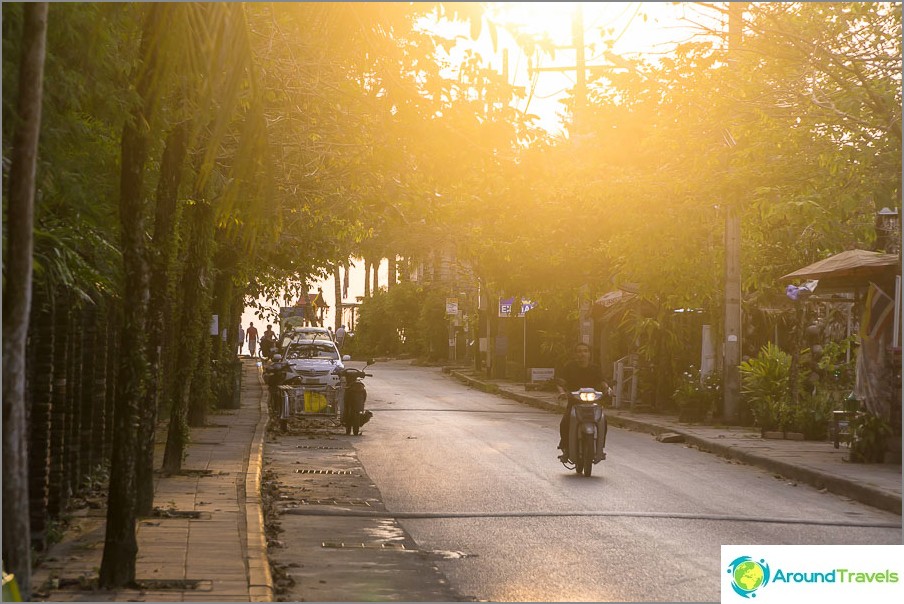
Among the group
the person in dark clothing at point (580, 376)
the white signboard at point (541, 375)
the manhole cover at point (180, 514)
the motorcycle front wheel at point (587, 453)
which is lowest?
the manhole cover at point (180, 514)

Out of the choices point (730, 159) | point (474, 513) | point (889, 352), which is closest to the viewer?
point (474, 513)

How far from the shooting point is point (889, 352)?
58.7 feet

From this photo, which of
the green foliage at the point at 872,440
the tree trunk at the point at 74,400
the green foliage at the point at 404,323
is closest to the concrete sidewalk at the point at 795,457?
the green foliage at the point at 872,440

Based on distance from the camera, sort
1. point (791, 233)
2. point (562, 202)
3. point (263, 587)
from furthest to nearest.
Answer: point (562, 202) < point (791, 233) < point (263, 587)

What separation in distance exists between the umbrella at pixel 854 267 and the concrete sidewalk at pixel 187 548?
833 centimetres

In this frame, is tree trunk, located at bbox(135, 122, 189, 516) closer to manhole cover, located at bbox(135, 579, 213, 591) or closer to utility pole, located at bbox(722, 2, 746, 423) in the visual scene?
manhole cover, located at bbox(135, 579, 213, 591)

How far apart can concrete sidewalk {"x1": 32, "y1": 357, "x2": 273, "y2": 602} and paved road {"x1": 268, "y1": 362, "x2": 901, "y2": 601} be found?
49 cm

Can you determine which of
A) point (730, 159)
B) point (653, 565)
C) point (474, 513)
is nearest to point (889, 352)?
point (730, 159)

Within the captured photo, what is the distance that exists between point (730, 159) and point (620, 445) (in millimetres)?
5009

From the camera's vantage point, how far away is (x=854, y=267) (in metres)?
17.8

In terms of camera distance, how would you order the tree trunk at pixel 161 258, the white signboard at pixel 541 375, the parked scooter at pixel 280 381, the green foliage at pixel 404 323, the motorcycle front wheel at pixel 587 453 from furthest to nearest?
the green foliage at pixel 404 323, the white signboard at pixel 541 375, the parked scooter at pixel 280 381, the motorcycle front wheel at pixel 587 453, the tree trunk at pixel 161 258

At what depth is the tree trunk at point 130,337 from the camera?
28.0 feet

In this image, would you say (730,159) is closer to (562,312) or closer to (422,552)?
(422,552)

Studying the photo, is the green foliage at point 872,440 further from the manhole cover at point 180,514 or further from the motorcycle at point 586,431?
the manhole cover at point 180,514
